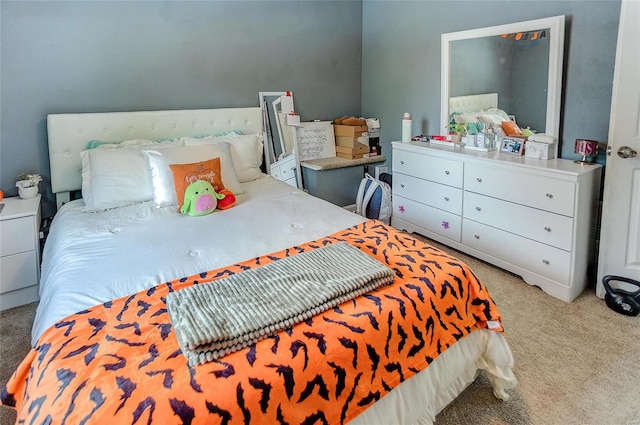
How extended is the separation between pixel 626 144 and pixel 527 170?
51 centimetres

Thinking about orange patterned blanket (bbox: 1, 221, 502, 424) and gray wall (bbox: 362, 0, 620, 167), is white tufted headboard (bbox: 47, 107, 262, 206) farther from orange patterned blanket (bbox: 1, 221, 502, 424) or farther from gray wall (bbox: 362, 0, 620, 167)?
orange patterned blanket (bbox: 1, 221, 502, 424)

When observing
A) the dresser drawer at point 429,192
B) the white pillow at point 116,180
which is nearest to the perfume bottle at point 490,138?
the dresser drawer at point 429,192

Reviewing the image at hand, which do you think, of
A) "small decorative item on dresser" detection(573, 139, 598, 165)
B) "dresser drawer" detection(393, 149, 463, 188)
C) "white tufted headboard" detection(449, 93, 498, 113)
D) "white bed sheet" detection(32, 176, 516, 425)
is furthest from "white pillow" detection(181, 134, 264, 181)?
"small decorative item on dresser" detection(573, 139, 598, 165)

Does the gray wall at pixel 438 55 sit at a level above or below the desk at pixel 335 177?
above

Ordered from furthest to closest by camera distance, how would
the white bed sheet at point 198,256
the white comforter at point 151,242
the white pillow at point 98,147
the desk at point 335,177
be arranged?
the desk at point 335,177 → the white pillow at point 98,147 → the white comforter at point 151,242 → the white bed sheet at point 198,256

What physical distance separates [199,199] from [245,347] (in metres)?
1.34

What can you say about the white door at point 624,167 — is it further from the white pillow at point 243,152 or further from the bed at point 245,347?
the white pillow at point 243,152

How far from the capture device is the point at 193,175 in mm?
2443

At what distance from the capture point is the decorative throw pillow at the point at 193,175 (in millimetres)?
2416

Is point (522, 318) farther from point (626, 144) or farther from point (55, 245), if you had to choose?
point (55, 245)

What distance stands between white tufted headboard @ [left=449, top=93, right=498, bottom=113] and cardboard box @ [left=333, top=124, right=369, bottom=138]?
84 centimetres

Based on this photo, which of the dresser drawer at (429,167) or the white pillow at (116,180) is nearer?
the white pillow at (116,180)

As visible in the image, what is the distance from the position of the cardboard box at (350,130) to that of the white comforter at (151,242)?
139 centimetres

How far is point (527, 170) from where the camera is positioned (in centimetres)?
252
